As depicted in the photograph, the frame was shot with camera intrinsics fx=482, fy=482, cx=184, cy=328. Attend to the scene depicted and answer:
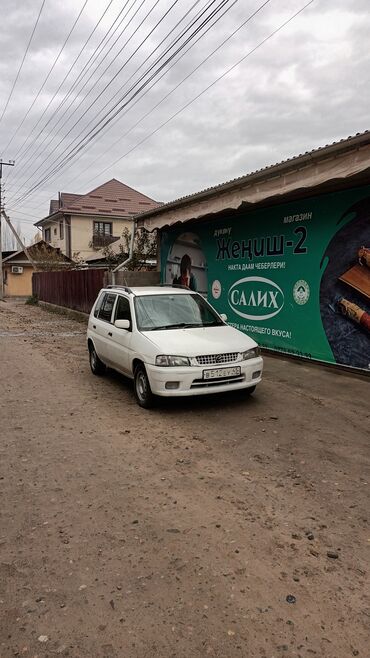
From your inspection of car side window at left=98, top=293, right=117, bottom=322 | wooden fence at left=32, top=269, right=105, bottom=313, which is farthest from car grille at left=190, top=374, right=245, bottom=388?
wooden fence at left=32, top=269, right=105, bottom=313

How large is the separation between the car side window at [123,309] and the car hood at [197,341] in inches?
29.8

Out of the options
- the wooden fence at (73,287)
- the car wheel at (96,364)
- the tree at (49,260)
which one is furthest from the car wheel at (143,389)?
the tree at (49,260)

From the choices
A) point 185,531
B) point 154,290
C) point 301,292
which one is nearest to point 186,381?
point 154,290

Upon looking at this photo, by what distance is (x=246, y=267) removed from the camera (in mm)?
10852

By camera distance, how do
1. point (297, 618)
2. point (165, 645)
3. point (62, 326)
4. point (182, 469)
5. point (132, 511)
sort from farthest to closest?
point (62, 326), point (182, 469), point (132, 511), point (297, 618), point (165, 645)

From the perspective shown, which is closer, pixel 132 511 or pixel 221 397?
pixel 132 511

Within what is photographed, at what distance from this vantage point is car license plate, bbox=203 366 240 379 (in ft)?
19.2

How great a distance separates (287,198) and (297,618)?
8.01 m

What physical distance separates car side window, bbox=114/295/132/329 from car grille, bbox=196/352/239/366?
1.57 m

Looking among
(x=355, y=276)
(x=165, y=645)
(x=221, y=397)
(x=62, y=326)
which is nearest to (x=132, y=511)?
(x=165, y=645)

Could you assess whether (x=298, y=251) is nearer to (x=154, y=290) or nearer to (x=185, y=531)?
(x=154, y=290)

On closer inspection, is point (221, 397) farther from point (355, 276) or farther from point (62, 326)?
point (62, 326)

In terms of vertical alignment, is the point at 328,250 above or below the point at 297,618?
above

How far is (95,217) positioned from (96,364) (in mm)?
30786
